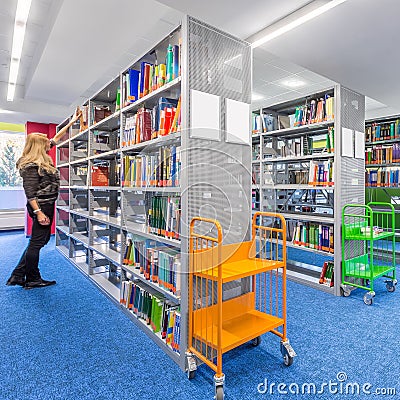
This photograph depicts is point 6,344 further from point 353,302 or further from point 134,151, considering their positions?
point 353,302

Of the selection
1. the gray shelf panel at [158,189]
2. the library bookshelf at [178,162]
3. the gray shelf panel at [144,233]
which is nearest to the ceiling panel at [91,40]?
the library bookshelf at [178,162]

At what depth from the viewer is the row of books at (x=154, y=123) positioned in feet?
7.02

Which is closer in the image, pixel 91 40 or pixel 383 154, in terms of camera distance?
pixel 91 40

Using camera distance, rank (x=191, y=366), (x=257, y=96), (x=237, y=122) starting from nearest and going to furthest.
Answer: (x=191, y=366), (x=237, y=122), (x=257, y=96)

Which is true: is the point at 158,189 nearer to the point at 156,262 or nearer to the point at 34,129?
the point at 156,262

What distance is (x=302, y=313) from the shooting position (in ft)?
8.89

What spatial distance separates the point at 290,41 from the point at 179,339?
2689 mm

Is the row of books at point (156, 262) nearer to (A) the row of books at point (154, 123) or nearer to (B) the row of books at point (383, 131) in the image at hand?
(A) the row of books at point (154, 123)

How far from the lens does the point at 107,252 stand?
3.35 m

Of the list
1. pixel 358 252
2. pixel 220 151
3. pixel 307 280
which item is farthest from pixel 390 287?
pixel 220 151

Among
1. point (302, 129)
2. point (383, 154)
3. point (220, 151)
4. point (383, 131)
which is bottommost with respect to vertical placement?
point (220, 151)

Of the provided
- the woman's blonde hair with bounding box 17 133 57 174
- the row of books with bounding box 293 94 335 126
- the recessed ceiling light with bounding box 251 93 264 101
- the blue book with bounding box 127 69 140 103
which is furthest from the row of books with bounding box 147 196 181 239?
the recessed ceiling light with bounding box 251 93 264 101

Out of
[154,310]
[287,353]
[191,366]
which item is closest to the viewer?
[191,366]

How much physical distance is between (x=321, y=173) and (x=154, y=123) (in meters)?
2.13
